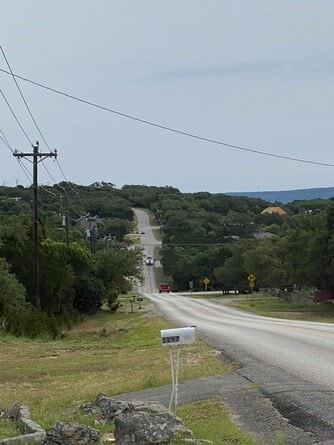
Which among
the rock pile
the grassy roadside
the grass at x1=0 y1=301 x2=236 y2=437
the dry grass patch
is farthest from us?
the dry grass patch

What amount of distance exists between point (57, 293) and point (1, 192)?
179 feet

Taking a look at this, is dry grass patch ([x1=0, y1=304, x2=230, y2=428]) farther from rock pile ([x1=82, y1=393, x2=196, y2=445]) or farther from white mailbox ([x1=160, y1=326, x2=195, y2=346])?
rock pile ([x1=82, y1=393, x2=196, y2=445])

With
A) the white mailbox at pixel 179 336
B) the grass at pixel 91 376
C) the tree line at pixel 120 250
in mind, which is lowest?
the grass at pixel 91 376

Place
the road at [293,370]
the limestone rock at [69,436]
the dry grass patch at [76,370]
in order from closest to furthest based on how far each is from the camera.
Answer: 1. the limestone rock at [69,436]
2. the road at [293,370]
3. the dry grass patch at [76,370]

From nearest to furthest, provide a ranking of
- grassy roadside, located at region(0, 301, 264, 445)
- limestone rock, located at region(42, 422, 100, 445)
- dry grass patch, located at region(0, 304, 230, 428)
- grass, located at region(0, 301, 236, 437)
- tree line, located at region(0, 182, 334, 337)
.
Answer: limestone rock, located at region(42, 422, 100, 445), grassy roadside, located at region(0, 301, 264, 445), grass, located at region(0, 301, 236, 437), dry grass patch, located at region(0, 304, 230, 428), tree line, located at region(0, 182, 334, 337)

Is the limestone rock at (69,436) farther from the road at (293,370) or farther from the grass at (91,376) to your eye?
the road at (293,370)

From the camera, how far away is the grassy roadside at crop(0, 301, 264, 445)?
11.1 metres

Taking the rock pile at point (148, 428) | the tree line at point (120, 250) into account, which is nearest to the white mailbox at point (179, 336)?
the rock pile at point (148, 428)

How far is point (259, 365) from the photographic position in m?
17.5

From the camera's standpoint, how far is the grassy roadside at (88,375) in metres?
11.1

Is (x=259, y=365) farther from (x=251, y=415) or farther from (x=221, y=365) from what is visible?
(x=251, y=415)

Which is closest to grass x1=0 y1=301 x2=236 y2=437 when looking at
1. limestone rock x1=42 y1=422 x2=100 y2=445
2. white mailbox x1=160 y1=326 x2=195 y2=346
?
limestone rock x1=42 y1=422 x2=100 y2=445

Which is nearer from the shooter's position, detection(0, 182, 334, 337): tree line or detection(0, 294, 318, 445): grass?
detection(0, 294, 318, 445): grass

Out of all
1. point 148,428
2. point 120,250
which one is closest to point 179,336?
point 148,428
